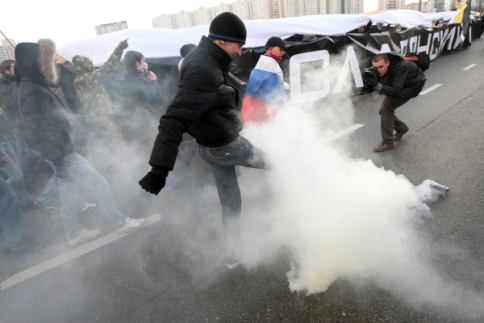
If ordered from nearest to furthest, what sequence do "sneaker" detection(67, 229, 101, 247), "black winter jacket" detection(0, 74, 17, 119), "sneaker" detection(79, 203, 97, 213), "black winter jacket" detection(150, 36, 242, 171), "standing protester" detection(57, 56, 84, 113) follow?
"black winter jacket" detection(150, 36, 242, 171) < "sneaker" detection(67, 229, 101, 247) < "sneaker" detection(79, 203, 97, 213) < "black winter jacket" detection(0, 74, 17, 119) < "standing protester" detection(57, 56, 84, 113)

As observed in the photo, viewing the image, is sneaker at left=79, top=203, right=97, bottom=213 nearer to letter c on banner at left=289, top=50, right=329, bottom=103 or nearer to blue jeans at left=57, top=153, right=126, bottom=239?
blue jeans at left=57, top=153, right=126, bottom=239

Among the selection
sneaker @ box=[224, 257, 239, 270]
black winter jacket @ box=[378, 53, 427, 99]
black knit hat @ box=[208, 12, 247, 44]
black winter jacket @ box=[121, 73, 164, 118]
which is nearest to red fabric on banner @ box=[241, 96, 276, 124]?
black knit hat @ box=[208, 12, 247, 44]

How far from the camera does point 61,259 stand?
2.78 metres

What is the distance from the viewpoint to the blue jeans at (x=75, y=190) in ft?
9.27

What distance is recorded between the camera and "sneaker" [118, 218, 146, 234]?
3050 mm

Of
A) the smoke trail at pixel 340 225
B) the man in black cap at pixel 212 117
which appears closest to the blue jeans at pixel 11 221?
the man in black cap at pixel 212 117

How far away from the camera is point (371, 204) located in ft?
7.66

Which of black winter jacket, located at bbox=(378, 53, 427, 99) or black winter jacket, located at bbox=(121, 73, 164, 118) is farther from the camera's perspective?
black winter jacket, located at bbox=(121, 73, 164, 118)

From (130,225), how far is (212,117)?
180 centimetres

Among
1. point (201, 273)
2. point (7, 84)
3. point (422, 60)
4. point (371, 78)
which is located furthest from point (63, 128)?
point (422, 60)

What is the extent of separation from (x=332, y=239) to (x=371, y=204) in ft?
1.55

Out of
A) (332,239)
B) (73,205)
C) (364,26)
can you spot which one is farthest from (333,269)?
(364,26)

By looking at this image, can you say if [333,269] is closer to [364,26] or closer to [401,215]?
[401,215]

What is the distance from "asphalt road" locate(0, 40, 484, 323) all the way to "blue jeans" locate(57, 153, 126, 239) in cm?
20
